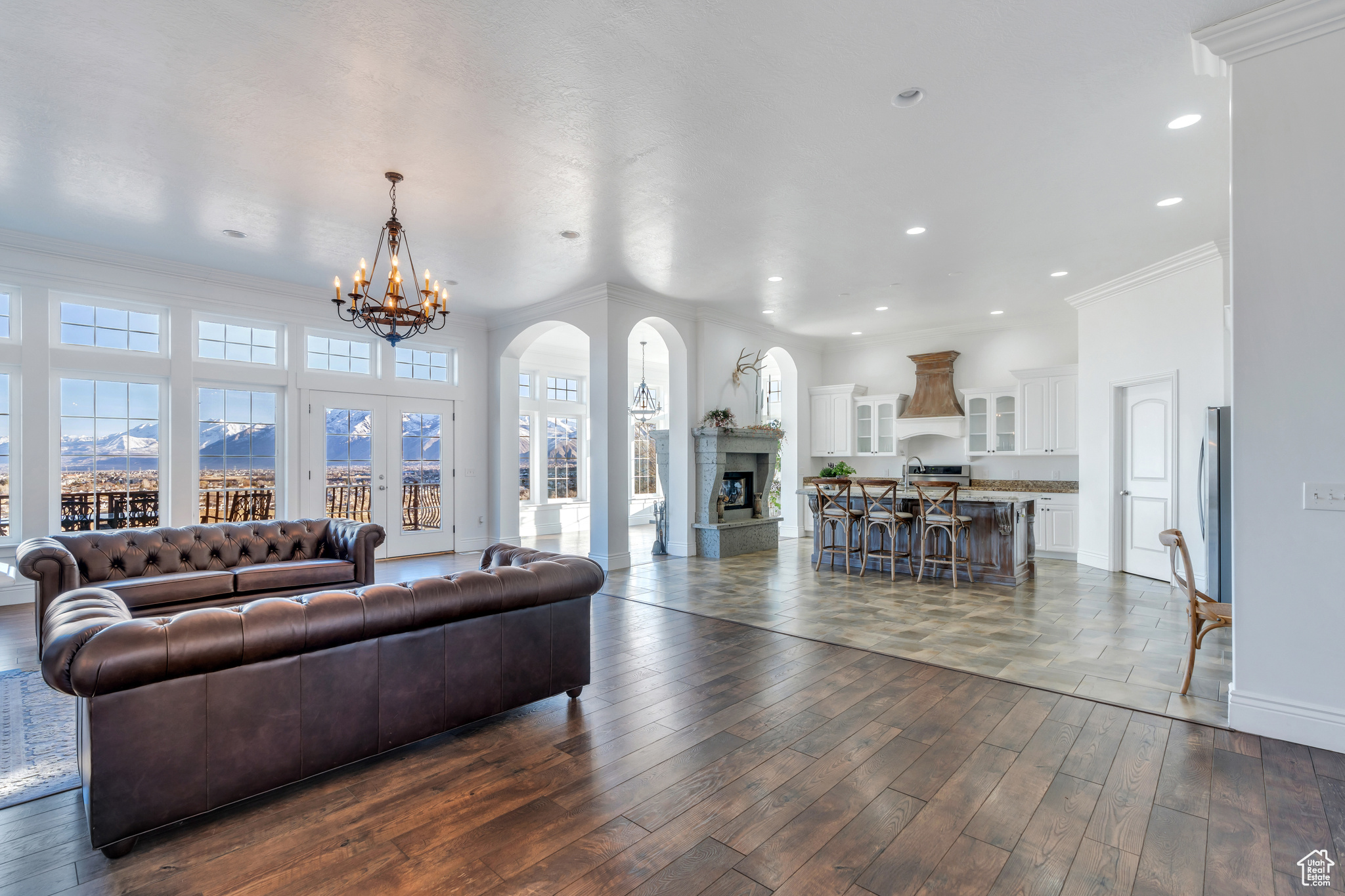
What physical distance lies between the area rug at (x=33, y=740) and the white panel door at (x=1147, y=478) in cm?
793

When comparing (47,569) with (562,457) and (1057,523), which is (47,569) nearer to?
(562,457)

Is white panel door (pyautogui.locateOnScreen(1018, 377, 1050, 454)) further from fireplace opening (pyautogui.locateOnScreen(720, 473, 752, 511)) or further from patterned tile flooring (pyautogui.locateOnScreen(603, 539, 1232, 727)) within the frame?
fireplace opening (pyautogui.locateOnScreen(720, 473, 752, 511))

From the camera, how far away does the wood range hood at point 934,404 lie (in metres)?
8.94

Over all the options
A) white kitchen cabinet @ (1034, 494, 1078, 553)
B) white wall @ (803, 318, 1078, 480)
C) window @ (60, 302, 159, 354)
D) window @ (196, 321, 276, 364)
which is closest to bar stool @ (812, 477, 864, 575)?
white kitchen cabinet @ (1034, 494, 1078, 553)

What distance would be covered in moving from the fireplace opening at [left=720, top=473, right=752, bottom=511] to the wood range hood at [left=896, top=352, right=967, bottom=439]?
244 centimetres

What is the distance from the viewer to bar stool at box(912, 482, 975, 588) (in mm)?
6180

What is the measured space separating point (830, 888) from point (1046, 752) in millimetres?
1398

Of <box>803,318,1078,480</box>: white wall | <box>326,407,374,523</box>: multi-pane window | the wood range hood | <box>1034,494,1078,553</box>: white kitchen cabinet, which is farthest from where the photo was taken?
the wood range hood

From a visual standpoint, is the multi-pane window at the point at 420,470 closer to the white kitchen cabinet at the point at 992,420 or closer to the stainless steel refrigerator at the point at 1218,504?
the white kitchen cabinet at the point at 992,420

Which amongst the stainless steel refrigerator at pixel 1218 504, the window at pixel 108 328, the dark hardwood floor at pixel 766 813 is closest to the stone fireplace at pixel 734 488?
the stainless steel refrigerator at pixel 1218 504

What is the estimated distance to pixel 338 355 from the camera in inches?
294

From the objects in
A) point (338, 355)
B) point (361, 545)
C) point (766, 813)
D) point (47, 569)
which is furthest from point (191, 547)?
point (766, 813)

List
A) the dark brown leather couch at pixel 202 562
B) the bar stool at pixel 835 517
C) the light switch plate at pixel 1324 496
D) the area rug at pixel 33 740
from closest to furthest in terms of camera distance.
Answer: the area rug at pixel 33 740 → the light switch plate at pixel 1324 496 → the dark brown leather couch at pixel 202 562 → the bar stool at pixel 835 517

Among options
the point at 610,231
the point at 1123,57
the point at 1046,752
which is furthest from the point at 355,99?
the point at 1046,752
